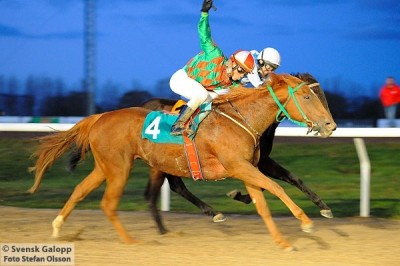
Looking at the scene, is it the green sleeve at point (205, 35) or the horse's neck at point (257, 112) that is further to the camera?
the green sleeve at point (205, 35)

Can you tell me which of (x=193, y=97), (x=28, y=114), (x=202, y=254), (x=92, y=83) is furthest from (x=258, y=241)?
(x=28, y=114)

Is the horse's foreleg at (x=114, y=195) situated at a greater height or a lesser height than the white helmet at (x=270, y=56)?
lesser

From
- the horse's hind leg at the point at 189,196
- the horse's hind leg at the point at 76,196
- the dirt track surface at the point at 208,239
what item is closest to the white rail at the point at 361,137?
the dirt track surface at the point at 208,239

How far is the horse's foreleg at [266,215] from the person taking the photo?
732 cm

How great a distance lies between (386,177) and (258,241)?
6.36 m

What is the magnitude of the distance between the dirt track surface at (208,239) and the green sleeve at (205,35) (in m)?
1.76

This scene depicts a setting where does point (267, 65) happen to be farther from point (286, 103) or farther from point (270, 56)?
point (286, 103)

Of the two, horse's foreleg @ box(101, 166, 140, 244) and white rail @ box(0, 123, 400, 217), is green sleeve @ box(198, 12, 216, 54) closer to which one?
horse's foreleg @ box(101, 166, 140, 244)

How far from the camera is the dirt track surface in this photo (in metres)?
6.98

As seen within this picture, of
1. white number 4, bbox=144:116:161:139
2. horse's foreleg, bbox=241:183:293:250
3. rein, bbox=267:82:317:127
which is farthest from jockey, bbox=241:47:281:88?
horse's foreleg, bbox=241:183:293:250

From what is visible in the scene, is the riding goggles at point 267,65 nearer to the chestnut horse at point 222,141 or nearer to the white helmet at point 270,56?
the white helmet at point 270,56

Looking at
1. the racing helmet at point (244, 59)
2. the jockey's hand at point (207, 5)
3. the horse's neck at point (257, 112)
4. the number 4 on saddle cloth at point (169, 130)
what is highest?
the jockey's hand at point (207, 5)

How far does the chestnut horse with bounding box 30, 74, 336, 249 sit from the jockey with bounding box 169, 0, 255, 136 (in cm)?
15

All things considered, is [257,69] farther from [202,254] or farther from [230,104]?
[202,254]
